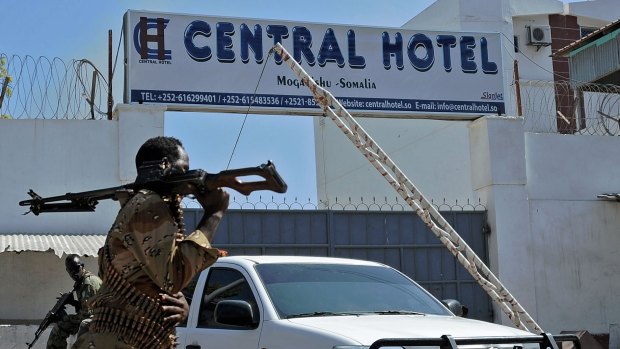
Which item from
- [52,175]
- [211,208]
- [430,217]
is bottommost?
[211,208]

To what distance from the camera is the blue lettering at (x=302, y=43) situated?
480 inches

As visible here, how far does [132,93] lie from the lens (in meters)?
11.4

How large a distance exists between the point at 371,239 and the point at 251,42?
304 centimetres

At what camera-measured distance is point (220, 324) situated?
5.80m

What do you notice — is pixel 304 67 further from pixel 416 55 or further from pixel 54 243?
pixel 54 243

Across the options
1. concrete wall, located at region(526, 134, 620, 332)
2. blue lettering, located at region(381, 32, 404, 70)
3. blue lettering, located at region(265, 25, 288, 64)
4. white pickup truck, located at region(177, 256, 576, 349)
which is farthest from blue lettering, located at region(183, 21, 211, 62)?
white pickup truck, located at region(177, 256, 576, 349)

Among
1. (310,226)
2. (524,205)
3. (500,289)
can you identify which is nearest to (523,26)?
(524,205)

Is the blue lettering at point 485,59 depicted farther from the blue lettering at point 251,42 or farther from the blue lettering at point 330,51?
the blue lettering at point 251,42

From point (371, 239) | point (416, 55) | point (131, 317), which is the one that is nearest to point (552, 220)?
point (371, 239)

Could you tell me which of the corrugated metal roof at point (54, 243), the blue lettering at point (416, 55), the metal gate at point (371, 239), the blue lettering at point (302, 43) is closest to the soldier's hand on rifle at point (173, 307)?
the corrugated metal roof at point (54, 243)

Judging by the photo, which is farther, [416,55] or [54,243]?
[416,55]

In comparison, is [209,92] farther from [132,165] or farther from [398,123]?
[398,123]

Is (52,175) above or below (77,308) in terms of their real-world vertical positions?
above

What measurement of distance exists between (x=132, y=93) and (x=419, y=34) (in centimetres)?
403
